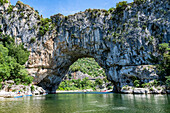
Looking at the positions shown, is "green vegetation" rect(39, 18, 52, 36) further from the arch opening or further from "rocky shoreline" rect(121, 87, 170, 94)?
the arch opening

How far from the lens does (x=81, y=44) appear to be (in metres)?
42.5

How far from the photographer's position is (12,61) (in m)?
35.3

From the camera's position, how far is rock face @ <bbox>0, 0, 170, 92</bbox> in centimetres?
3844

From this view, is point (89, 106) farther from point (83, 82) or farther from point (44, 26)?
point (83, 82)

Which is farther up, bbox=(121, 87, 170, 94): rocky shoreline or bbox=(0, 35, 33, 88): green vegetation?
bbox=(0, 35, 33, 88): green vegetation

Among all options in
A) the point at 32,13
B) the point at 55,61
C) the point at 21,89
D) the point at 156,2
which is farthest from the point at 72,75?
the point at 156,2

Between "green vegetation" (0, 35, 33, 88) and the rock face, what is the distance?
2.87 meters

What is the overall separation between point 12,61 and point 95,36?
22.6 m

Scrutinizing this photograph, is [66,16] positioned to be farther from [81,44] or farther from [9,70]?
[9,70]

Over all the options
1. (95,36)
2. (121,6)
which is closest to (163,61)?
(95,36)

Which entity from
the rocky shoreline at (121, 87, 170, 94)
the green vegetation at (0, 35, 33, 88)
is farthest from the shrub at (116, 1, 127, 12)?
the green vegetation at (0, 35, 33, 88)

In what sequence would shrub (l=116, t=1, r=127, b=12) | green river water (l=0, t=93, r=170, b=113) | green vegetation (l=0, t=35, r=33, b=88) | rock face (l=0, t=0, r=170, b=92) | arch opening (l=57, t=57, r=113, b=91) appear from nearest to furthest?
green river water (l=0, t=93, r=170, b=113) < green vegetation (l=0, t=35, r=33, b=88) < rock face (l=0, t=0, r=170, b=92) < shrub (l=116, t=1, r=127, b=12) < arch opening (l=57, t=57, r=113, b=91)

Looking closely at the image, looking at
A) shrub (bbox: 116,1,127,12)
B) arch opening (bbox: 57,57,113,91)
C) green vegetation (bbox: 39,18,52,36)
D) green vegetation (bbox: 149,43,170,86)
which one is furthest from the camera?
arch opening (bbox: 57,57,113,91)

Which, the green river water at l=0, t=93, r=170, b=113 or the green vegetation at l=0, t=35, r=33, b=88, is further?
the green vegetation at l=0, t=35, r=33, b=88
